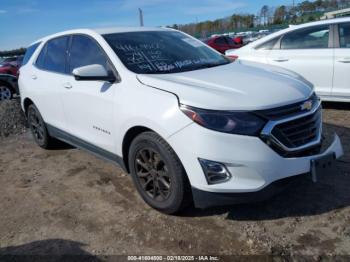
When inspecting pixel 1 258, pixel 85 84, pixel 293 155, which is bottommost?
pixel 1 258

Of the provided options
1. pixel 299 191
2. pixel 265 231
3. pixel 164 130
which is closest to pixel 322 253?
pixel 265 231

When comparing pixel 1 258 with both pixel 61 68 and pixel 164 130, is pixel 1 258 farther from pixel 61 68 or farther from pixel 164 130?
pixel 61 68

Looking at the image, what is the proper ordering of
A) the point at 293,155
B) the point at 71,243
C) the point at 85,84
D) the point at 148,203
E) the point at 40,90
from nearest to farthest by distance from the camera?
the point at 293,155 → the point at 71,243 → the point at 148,203 → the point at 85,84 → the point at 40,90

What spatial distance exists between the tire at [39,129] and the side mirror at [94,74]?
6.78 ft

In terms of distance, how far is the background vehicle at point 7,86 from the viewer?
11.0 m

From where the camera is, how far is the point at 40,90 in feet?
16.7

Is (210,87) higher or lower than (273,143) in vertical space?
higher

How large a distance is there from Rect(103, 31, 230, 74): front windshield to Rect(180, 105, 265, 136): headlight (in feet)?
3.16

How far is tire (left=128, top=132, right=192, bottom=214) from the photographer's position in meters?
3.10

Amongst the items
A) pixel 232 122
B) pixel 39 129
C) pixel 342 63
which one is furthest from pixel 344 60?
pixel 39 129

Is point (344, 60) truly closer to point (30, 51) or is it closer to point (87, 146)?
point (87, 146)

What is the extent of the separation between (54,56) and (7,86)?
279 inches

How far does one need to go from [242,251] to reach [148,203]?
1092mm

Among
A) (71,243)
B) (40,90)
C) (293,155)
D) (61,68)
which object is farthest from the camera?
(40,90)
